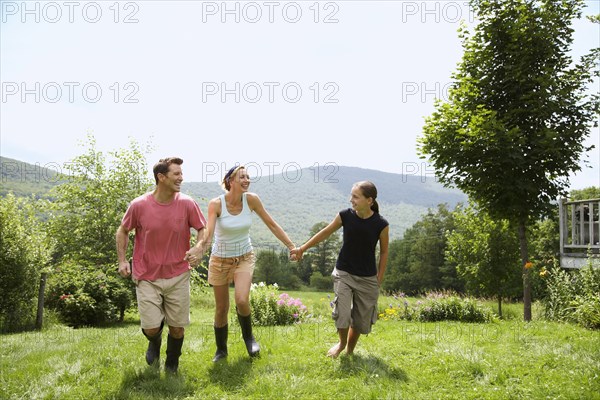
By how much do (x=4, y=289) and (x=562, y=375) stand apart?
16.4 metres

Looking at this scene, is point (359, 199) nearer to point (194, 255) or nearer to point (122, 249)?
point (194, 255)

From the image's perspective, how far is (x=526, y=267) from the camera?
13695mm

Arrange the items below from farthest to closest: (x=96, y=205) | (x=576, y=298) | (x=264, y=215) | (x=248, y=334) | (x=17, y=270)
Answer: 1. (x=96, y=205)
2. (x=17, y=270)
3. (x=576, y=298)
4. (x=264, y=215)
5. (x=248, y=334)

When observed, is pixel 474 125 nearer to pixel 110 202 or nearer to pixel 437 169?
pixel 437 169

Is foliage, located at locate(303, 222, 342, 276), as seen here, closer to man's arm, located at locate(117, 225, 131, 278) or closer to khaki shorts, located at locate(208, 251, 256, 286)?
khaki shorts, located at locate(208, 251, 256, 286)

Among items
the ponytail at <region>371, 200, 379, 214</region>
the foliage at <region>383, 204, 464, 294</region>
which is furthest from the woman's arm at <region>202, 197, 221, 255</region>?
the foliage at <region>383, 204, 464, 294</region>

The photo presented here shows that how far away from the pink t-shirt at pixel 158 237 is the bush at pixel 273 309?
604cm

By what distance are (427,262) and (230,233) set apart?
2687 inches

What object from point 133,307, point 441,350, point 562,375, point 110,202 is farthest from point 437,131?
point 110,202

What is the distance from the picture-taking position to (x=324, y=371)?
563 cm

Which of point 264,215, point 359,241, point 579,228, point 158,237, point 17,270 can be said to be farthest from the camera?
point 17,270

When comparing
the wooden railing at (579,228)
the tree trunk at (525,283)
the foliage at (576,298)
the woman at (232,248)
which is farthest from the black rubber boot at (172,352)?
the wooden railing at (579,228)

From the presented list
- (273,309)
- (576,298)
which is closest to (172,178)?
(273,309)

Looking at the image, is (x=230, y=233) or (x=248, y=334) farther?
(x=248, y=334)
